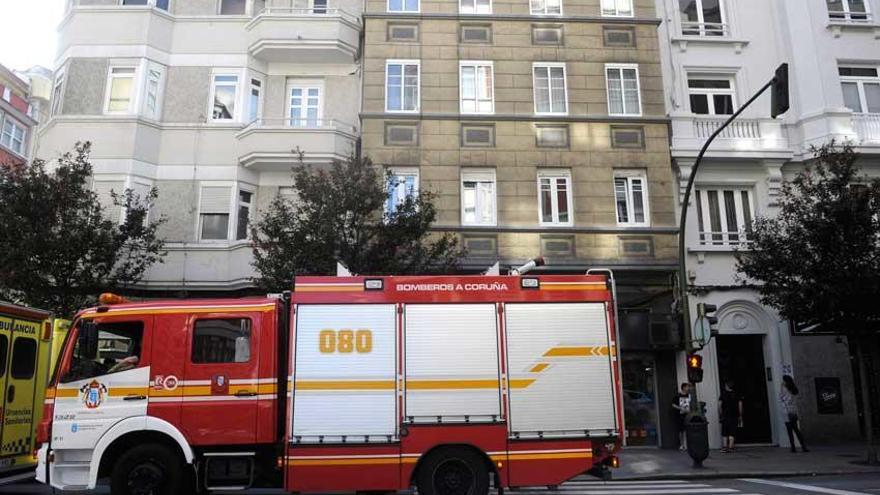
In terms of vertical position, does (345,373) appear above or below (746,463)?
above

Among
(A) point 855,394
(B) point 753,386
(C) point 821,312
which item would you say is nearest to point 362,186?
(C) point 821,312

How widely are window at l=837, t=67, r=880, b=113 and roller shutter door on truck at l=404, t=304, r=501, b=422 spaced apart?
17.3 m

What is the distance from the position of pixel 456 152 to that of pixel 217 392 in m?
11.7

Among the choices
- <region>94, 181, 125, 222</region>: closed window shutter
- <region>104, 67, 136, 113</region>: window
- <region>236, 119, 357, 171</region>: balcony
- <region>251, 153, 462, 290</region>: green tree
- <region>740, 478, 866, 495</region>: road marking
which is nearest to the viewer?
<region>740, 478, 866, 495</region>: road marking

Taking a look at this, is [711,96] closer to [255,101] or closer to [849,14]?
[849,14]

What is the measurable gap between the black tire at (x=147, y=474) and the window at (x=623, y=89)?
15571 mm

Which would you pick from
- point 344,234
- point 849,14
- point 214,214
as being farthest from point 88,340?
point 849,14

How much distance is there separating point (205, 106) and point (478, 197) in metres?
8.75

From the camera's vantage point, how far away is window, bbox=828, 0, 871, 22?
2020 cm

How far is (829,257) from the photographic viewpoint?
14.3 metres

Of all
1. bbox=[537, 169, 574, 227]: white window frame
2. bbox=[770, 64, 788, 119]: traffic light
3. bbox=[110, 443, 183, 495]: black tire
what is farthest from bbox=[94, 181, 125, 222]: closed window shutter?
bbox=[770, 64, 788, 119]: traffic light

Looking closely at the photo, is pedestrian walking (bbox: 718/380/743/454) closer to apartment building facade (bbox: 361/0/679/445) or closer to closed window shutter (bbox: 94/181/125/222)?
apartment building facade (bbox: 361/0/679/445)

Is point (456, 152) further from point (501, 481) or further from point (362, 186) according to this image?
point (501, 481)

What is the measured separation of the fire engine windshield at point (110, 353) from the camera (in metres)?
8.38
